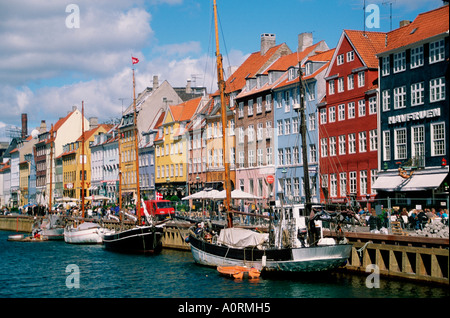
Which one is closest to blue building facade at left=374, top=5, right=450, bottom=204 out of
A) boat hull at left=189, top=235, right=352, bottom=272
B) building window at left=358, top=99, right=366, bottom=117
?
building window at left=358, top=99, right=366, bottom=117

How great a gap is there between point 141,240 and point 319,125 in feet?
66.0

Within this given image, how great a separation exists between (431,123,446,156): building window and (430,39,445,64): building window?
453cm

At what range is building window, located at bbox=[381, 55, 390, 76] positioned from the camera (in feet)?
172

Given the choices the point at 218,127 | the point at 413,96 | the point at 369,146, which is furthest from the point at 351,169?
the point at 218,127

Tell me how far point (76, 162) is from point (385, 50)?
3244 inches

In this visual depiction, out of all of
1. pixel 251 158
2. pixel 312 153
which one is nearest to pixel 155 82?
pixel 251 158

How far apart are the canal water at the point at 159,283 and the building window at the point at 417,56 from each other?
67.4ft

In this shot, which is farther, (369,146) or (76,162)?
(76,162)

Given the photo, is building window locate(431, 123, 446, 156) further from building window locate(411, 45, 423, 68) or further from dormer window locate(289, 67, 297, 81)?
dormer window locate(289, 67, 297, 81)

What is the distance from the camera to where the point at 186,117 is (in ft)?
293

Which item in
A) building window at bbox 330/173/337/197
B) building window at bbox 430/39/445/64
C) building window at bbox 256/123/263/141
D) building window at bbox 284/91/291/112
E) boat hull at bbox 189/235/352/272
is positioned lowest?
boat hull at bbox 189/235/352/272
